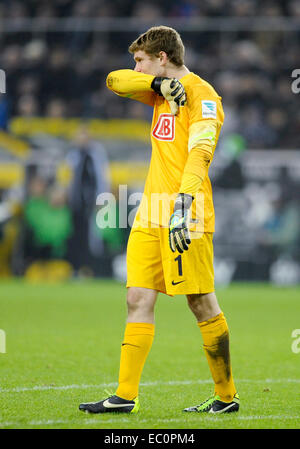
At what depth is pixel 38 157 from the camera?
15602 mm

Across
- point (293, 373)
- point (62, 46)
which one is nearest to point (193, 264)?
point (293, 373)

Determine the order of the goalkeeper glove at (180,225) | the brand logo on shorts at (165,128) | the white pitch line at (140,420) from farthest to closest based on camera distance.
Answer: the brand logo on shorts at (165,128)
the goalkeeper glove at (180,225)
the white pitch line at (140,420)

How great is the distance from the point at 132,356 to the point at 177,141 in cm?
123

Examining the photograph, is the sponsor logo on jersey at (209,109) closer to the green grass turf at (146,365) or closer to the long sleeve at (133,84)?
the long sleeve at (133,84)

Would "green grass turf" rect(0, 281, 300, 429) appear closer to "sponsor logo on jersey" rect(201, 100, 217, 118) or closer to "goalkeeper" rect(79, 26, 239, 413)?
"goalkeeper" rect(79, 26, 239, 413)

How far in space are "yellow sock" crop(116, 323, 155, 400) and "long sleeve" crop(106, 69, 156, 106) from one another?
1.34m

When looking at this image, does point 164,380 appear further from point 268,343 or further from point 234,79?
point 234,79

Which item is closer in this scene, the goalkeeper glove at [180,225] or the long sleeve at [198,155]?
the goalkeeper glove at [180,225]

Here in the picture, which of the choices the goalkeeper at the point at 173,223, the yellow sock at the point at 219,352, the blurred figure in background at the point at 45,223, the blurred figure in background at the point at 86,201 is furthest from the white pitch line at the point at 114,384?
the blurred figure in background at the point at 45,223

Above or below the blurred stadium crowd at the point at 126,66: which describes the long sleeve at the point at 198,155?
below

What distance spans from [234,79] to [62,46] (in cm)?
361

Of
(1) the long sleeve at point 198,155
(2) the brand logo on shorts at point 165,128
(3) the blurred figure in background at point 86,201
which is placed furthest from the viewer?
(3) the blurred figure in background at point 86,201

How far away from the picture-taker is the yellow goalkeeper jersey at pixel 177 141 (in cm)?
443

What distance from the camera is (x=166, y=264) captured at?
4.39 metres
